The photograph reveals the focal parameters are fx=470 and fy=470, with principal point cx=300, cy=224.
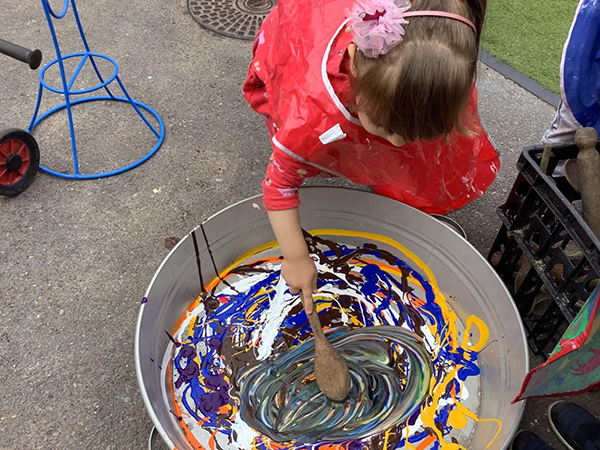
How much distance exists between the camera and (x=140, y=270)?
125 cm

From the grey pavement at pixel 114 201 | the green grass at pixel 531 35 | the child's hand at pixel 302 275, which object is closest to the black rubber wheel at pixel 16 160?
the grey pavement at pixel 114 201

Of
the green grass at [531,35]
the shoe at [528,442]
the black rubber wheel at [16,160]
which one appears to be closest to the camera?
the shoe at [528,442]

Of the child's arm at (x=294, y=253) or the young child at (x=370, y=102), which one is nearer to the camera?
the young child at (x=370, y=102)

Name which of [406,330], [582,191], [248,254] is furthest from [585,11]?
[248,254]

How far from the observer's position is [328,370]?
98cm

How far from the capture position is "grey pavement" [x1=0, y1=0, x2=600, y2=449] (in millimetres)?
1029

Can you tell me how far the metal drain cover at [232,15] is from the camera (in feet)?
6.43

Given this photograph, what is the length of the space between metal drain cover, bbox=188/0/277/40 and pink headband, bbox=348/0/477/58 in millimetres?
1356

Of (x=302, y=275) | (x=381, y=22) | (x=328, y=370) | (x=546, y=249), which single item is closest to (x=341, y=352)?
(x=328, y=370)

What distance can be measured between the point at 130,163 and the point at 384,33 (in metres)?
1.07

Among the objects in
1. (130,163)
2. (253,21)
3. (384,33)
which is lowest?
(130,163)

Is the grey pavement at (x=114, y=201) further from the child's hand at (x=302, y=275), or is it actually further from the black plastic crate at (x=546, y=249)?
the child's hand at (x=302, y=275)

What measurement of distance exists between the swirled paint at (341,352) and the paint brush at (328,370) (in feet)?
0.12

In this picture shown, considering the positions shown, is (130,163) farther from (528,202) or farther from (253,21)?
(528,202)
